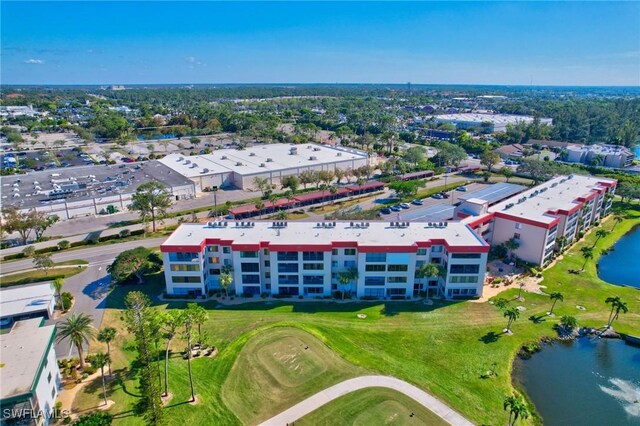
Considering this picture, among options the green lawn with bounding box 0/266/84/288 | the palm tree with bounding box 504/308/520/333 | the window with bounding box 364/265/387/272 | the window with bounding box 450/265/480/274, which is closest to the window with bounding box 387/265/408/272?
the window with bounding box 364/265/387/272

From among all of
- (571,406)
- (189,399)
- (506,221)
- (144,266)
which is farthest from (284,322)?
(506,221)

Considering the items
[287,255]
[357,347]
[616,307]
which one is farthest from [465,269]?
[287,255]

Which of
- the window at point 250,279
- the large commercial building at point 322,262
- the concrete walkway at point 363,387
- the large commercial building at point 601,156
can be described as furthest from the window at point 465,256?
the large commercial building at point 601,156

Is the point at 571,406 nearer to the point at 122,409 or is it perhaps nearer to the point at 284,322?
the point at 284,322

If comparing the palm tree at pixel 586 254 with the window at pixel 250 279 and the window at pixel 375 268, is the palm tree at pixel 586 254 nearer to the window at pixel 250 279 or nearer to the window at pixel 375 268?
the window at pixel 375 268

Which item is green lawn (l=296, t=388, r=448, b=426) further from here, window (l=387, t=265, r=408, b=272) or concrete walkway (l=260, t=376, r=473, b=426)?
window (l=387, t=265, r=408, b=272)

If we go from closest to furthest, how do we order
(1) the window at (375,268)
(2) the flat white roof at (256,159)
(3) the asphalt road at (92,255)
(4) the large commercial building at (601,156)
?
(1) the window at (375,268), (3) the asphalt road at (92,255), (2) the flat white roof at (256,159), (4) the large commercial building at (601,156)
